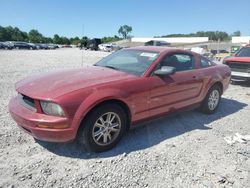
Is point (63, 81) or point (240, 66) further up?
point (63, 81)

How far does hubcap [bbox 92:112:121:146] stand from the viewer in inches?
131

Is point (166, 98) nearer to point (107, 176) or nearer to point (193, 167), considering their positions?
point (193, 167)

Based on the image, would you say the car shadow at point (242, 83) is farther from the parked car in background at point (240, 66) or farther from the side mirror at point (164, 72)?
the side mirror at point (164, 72)

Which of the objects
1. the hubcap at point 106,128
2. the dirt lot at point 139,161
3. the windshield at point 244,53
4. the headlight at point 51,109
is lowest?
the dirt lot at point 139,161

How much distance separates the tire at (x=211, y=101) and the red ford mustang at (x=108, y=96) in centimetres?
36

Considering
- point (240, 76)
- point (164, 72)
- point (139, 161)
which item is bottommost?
point (139, 161)

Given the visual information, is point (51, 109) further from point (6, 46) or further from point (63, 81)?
point (6, 46)

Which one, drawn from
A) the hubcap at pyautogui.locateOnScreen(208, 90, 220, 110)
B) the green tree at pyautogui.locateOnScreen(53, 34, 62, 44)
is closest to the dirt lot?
the hubcap at pyautogui.locateOnScreen(208, 90, 220, 110)

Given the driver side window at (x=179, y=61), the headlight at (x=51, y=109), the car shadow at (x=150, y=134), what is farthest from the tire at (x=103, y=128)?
the driver side window at (x=179, y=61)

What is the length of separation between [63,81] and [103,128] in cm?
92

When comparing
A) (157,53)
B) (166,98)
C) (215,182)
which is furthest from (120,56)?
(215,182)

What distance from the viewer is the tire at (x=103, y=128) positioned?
10.4 feet

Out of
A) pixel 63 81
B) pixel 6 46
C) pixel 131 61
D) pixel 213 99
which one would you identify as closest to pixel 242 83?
pixel 213 99

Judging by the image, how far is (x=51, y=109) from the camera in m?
3.00
